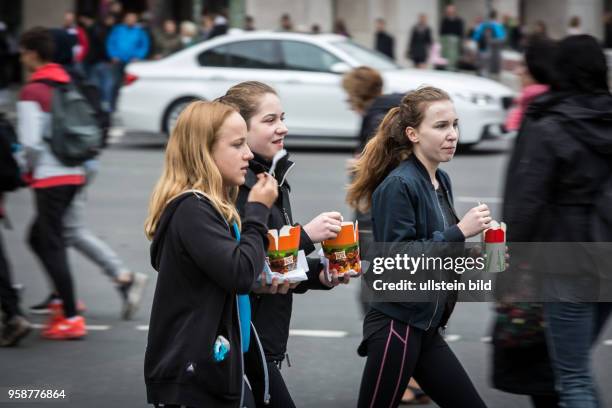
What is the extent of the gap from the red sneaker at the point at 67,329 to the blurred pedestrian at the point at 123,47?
13.4 meters

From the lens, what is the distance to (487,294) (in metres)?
4.42

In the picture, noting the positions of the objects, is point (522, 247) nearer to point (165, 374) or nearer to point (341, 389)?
point (165, 374)

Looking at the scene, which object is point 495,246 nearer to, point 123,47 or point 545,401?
point 545,401

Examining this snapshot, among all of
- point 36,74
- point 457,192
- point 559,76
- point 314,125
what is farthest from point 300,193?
point 559,76

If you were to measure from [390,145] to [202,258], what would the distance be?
1316mm

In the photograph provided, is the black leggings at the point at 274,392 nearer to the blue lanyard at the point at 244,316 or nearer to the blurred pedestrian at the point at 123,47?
the blue lanyard at the point at 244,316

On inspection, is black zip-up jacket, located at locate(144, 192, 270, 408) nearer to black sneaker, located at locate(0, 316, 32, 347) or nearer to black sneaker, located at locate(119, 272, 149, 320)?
black sneaker, located at locate(0, 316, 32, 347)

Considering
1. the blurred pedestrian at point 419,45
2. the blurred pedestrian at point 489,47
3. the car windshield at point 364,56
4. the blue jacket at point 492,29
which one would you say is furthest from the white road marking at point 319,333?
the blue jacket at point 492,29

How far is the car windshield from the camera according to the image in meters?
15.5

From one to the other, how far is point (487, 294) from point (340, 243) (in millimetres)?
797

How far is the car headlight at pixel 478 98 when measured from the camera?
1495cm

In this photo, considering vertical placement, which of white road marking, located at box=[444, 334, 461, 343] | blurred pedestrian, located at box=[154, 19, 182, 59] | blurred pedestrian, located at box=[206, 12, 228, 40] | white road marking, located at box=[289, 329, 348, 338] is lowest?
white road marking, located at box=[444, 334, 461, 343]

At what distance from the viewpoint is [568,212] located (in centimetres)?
437

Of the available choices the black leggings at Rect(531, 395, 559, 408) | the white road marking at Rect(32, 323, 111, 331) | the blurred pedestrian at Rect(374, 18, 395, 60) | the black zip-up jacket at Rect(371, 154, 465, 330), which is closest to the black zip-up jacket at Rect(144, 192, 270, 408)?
the black zip-up jacket at Rect(371, 154, 465, 330)
